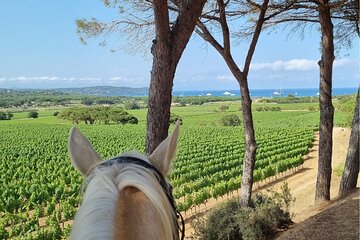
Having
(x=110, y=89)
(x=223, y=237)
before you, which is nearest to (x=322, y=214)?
(x=223, y=237)

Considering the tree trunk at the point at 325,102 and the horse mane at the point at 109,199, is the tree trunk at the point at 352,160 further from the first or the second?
the horse mane at the point at 109,199

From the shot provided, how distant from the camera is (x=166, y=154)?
1.19 m

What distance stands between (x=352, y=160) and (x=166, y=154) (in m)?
6.45

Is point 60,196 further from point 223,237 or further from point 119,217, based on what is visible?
point 119,217

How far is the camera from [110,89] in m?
173

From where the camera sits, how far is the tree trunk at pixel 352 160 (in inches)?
261

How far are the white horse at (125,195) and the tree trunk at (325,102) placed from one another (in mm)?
6794

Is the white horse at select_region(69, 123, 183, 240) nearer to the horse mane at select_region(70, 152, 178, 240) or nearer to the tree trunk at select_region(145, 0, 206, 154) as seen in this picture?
the horse mane at select_region(70, 152, 178, 240)

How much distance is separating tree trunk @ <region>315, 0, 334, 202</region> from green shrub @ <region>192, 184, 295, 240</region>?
101 centimetres

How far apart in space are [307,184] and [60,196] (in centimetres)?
1033

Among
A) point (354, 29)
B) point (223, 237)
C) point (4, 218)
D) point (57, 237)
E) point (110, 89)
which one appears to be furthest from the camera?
point (110, 89)

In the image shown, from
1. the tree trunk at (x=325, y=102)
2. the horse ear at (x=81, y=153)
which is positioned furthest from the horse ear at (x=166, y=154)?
the tree trunk at (x=325, y=102)

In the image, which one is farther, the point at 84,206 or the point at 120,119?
the point at 120,119

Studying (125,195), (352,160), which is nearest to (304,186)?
(352,160)
